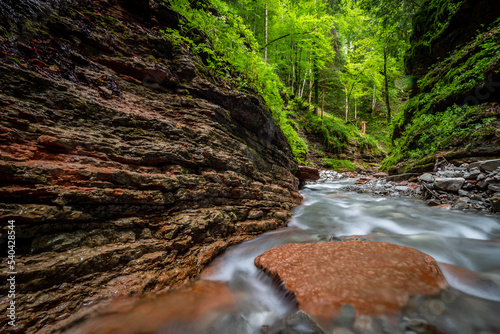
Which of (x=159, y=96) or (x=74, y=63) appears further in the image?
(x=159, y=96)

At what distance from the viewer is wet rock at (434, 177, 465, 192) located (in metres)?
4.93

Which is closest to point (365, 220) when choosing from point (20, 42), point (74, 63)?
point (74, 63)

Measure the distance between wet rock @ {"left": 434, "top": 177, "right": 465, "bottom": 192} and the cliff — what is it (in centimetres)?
133

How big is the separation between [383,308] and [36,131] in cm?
383

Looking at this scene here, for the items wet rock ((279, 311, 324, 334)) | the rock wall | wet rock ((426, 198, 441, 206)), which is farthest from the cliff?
wet rock ((279, 311, 324, 334))

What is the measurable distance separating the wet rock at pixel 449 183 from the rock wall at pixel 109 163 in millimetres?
5085

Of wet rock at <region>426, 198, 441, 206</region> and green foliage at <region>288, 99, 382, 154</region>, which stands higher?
green foliage at <region>288, 99, 382, 154</region>

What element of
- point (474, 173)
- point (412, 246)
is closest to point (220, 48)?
point (412, 246)

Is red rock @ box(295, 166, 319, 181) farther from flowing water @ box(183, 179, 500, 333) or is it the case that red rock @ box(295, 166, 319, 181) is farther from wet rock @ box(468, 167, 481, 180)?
wet rock @ box(468, 167, 481, 180)

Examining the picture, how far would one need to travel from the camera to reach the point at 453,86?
7.22 m

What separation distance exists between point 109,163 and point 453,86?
453 inches

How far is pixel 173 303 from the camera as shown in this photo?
184cm

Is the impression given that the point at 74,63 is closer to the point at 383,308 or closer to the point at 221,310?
the point at 221,310

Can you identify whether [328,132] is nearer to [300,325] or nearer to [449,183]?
[449,183]
